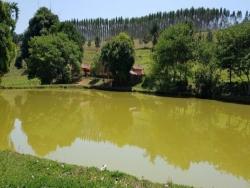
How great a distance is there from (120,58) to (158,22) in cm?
7997

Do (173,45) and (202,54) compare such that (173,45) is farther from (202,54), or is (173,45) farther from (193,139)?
(193,139)

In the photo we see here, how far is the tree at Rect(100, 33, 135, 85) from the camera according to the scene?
50.4 m

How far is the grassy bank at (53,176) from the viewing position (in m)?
11.7

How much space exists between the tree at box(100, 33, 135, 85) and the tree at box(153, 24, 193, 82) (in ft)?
12.2

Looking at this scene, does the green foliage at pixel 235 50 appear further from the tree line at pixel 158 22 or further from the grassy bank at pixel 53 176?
the tree line at pixel 158 22

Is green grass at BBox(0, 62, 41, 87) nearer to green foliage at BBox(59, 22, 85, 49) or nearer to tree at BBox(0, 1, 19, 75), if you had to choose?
green foliage at BBox(59, 22, 85, 49)

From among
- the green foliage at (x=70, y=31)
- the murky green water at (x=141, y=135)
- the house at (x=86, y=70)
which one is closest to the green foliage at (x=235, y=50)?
the murky green water at (x=141, y=135)

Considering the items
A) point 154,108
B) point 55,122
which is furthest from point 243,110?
point 55,122

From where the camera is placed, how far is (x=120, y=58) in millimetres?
50312

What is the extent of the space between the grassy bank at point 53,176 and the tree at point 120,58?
115ft

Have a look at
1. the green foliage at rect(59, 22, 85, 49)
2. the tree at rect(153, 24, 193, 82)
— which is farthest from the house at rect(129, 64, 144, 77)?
the green foliage at rect(59, 22, 85, 49)

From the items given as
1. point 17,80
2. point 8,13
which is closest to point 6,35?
point 8,13

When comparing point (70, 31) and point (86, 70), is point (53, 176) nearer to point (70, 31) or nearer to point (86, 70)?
point (86, 70)

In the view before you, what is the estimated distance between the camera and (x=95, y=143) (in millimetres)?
22016
